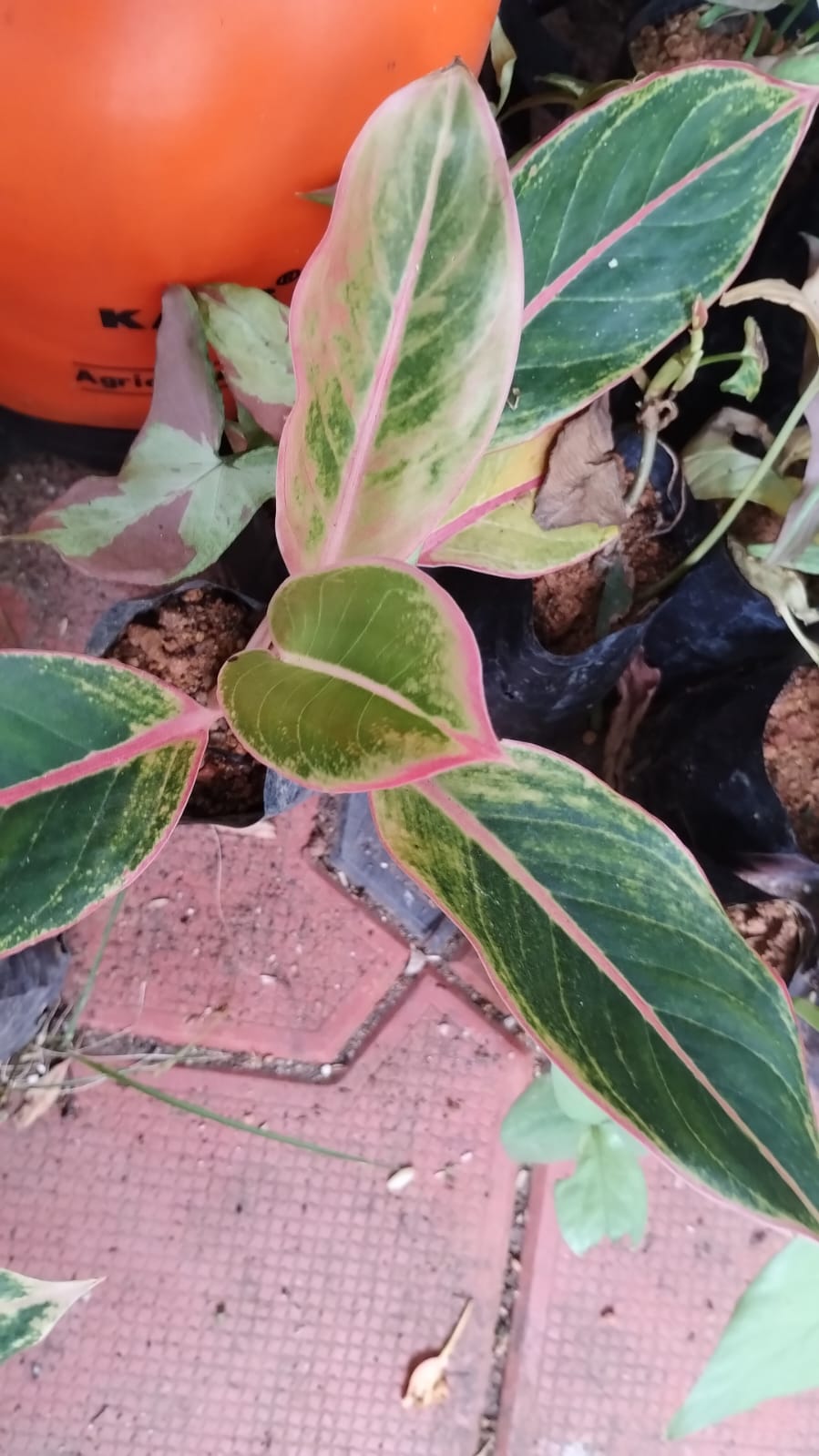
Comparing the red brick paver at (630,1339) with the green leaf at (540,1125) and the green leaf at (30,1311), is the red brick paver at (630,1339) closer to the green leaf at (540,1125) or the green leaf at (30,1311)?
the green leaf at (540,1125)

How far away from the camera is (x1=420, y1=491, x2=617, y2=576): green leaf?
0.61 m

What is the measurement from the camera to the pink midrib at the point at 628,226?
0.50 metres

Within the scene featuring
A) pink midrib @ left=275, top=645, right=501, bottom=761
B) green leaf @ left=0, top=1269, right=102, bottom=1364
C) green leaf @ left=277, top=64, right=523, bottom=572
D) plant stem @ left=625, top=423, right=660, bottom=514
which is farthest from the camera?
plant stem @ left=625, top=423, right=660, bottom=514

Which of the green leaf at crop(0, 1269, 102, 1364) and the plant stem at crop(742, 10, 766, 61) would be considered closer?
the green leaf at crop(0, 1269, 102, 1364)

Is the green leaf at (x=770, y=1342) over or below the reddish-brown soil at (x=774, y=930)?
below

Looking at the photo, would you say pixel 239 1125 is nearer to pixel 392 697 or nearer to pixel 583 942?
pixel 583 942

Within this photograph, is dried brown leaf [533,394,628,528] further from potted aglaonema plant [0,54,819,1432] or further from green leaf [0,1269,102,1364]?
green leaf [0,1269,102,1364]

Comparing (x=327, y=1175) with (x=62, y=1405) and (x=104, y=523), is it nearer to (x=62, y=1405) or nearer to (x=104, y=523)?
(x=62, y=1405)

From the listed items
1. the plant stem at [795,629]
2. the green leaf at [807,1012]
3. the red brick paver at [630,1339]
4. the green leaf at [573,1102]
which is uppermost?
the plant stem at [795,629]

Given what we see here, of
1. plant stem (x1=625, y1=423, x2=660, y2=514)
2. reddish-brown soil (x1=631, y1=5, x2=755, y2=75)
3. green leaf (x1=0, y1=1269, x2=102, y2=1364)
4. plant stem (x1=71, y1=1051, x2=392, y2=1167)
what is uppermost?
reddish-brown soil (x1=631, y1=5, x2=755, y2=75)

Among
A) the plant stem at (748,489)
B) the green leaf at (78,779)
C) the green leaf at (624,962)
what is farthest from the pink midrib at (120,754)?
the plant stem at (748,489)

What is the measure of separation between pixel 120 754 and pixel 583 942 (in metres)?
0.24

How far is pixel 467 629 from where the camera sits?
38 centimetres

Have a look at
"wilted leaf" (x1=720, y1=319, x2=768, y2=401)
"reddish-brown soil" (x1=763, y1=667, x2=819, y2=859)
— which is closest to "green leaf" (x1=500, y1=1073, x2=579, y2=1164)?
"reddish-brown soil" (x1=763, y1=667, x2=819, y2=859)
